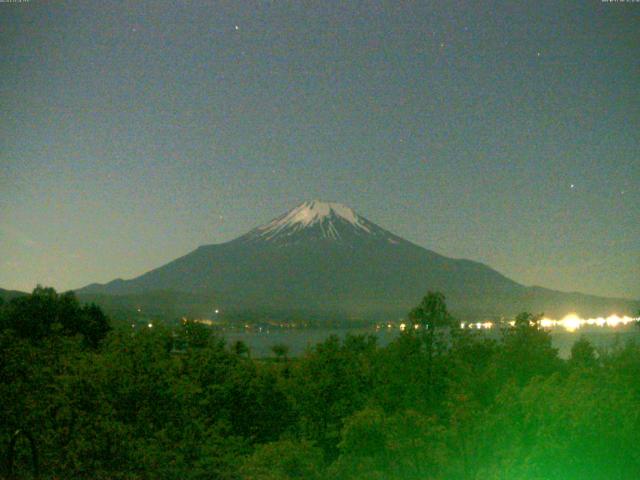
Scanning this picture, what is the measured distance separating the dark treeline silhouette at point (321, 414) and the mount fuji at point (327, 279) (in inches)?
4392

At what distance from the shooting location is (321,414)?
17156 millimetres

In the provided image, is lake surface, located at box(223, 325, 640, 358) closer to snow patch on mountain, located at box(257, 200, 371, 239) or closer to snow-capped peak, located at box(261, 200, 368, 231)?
snow patch on mountain, located at box(257, 200, 371, 239)

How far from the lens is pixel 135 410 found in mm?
10102

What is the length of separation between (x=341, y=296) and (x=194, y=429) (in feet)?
496

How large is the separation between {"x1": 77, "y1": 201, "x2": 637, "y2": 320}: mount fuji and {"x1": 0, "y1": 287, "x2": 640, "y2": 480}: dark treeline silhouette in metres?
112

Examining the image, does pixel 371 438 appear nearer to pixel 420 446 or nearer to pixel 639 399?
pixel 420 446

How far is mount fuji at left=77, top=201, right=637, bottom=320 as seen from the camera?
144 m

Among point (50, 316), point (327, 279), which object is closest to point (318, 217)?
point (327, 279)

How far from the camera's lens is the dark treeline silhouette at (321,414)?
288 inches

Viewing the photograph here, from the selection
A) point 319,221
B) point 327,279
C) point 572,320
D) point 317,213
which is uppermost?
point 317,213

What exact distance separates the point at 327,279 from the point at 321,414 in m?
151

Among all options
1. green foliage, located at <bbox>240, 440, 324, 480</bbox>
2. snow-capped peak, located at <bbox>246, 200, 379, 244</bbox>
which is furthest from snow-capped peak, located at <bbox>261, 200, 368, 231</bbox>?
green foliage, located at <bbox>240, 440, 324, 480</bbox>

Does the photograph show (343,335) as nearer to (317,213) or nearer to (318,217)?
(318,217)

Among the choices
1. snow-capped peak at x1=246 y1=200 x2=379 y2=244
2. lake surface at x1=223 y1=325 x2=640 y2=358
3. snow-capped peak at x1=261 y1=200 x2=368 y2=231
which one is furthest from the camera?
snow-capped peak at x1=261 y1=200 x2=368 y2=231
